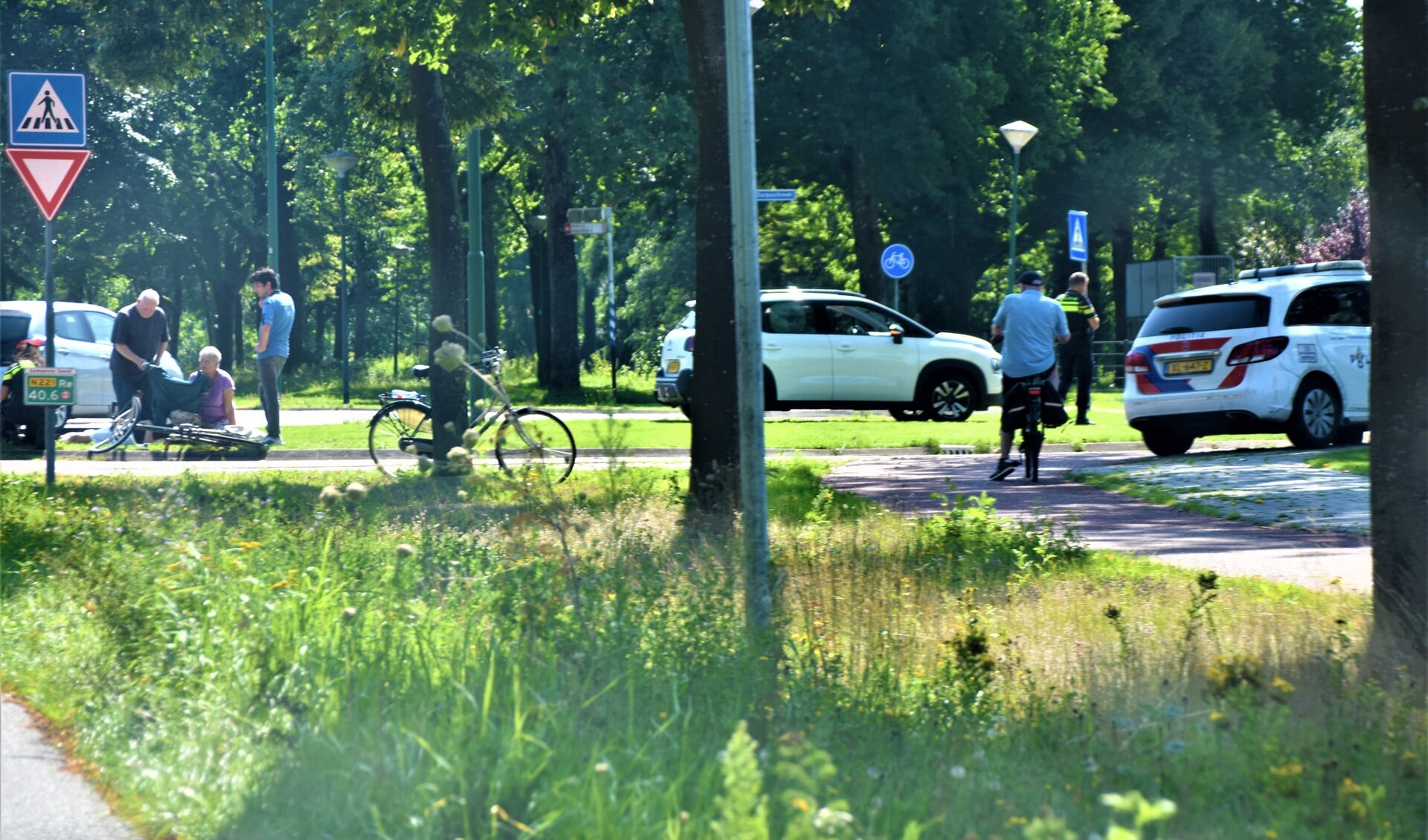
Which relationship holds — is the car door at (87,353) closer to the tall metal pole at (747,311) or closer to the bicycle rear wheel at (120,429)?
the bicycle rear wheel at (120,429)

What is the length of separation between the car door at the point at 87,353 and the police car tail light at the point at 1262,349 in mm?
13515

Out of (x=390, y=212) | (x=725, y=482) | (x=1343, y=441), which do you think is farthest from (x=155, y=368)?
(x=390, y=212)

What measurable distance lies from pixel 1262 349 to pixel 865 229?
65.4ft

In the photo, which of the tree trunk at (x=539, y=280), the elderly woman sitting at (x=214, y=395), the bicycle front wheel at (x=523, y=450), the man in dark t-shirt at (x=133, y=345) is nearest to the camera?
the bicycle front wheel at (x=523, y=450)

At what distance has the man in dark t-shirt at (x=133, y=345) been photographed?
18.5 meters

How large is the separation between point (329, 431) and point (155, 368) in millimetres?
4222

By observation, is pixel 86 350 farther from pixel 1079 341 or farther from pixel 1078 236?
pixel 1078 236

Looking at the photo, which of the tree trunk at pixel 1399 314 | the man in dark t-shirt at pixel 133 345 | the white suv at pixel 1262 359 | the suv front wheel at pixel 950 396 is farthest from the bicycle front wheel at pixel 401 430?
the suv front wheel at pixel 950 396

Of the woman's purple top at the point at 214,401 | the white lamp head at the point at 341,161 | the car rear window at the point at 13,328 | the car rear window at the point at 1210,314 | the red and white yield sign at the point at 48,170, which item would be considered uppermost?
the white lamp head at the point at 341,161

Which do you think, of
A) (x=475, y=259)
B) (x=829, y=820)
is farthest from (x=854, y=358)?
(x=829, y=820)

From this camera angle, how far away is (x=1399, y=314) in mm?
6309

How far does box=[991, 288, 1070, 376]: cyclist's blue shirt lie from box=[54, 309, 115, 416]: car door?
38.8 feet

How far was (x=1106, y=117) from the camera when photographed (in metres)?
43.6

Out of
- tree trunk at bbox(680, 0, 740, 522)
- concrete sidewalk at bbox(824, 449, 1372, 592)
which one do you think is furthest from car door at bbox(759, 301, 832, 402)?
tree trunk at bbox(680, 0, 740, 522)
